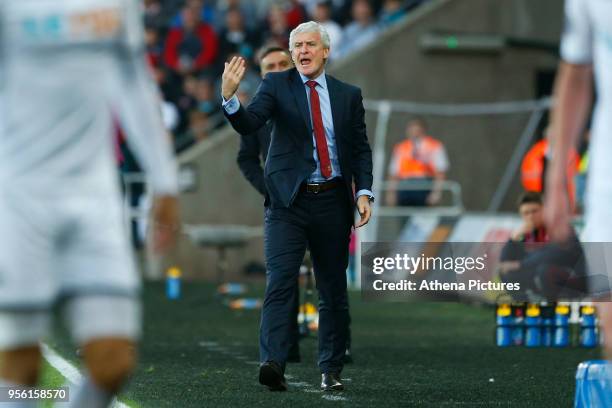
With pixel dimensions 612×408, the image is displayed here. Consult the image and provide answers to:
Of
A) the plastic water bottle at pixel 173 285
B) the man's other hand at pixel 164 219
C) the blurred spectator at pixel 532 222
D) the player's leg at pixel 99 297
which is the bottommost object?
the player's leg at pixel 99 297

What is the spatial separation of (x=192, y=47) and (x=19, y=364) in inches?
718

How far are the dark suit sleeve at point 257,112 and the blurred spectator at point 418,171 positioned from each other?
11498 millimetres

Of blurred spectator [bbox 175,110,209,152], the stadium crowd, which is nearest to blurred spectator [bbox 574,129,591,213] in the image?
the stadium crowd

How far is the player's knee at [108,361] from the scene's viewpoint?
203 inches

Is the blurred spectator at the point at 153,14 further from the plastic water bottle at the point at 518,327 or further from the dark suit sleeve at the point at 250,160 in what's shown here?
the dark suit sleeve at the point at 250,160

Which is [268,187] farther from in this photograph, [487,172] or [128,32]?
[487,172]

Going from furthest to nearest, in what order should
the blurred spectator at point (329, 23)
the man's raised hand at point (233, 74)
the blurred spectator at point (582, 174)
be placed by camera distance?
1. the blurred spectator at point (329, 23)
2. the blurred spectator at point (582, 174)
3. the man's raised hand at point (233, 74)

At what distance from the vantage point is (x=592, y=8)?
17.9 ft

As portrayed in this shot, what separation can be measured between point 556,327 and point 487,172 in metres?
11.0

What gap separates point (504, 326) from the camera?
12.4 metres

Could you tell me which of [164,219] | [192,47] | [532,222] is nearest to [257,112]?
[164,219]

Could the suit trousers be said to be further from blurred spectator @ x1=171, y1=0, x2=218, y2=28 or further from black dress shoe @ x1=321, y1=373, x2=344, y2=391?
blurred spectator @ x1=171, y1=0, x2=218, y2=28

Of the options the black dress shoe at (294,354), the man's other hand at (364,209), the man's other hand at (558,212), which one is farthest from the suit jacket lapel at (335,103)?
the man's other hand at (558,212)

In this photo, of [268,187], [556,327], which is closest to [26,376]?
[268,187]
